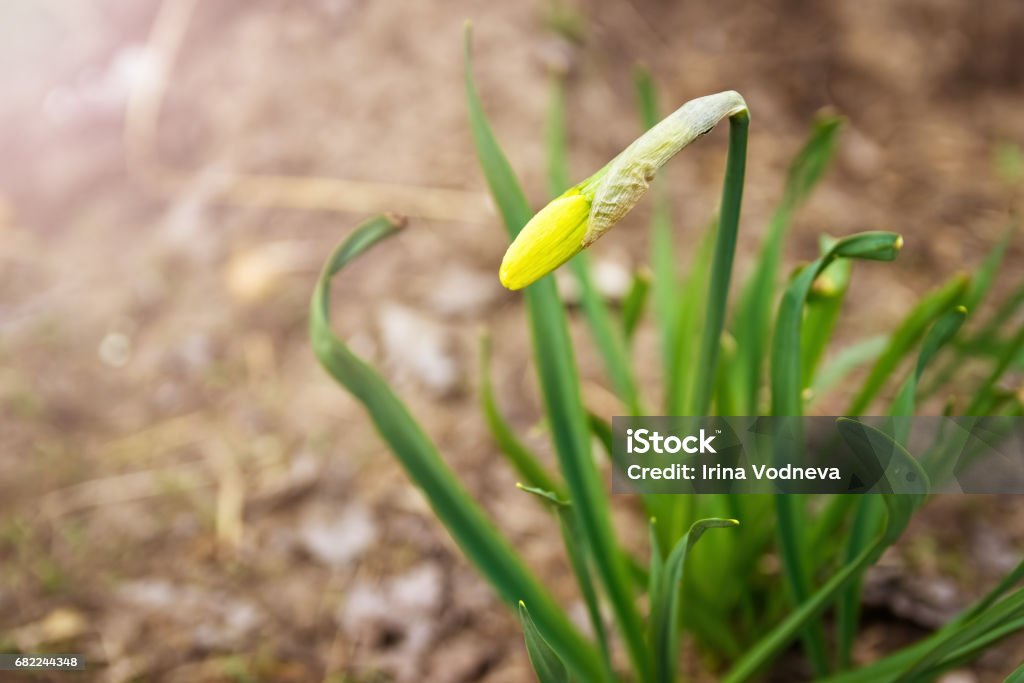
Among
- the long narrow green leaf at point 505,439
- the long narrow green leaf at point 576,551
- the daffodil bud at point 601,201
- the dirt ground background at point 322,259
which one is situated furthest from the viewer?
the dirt ground background at point 322,259

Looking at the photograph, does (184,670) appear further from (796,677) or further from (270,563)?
(796,677)

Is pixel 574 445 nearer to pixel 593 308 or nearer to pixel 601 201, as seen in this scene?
pixel 593 308

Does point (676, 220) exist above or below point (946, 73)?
below

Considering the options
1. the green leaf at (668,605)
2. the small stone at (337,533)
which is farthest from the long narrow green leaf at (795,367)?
the small stone at (337,533)

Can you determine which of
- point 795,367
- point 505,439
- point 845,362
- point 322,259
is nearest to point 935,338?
point 795,367

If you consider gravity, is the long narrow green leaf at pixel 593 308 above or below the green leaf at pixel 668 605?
above

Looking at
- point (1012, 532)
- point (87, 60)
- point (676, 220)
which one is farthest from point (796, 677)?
point (87, 60)

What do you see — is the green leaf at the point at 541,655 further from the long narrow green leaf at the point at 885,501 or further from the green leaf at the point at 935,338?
the green leaf at the point at 935,338
